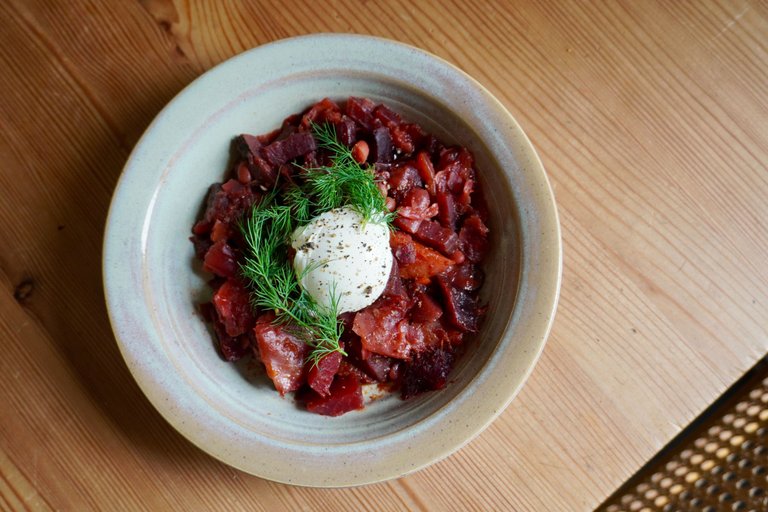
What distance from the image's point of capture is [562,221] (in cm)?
265

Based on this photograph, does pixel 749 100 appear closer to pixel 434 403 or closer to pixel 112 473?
pixel 434 403

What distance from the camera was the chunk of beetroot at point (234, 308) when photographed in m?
2.30

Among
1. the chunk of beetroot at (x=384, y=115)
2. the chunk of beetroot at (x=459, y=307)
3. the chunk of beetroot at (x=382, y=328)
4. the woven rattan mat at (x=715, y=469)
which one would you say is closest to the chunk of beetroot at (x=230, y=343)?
the chunk of beetroot at (x=382, y=328)

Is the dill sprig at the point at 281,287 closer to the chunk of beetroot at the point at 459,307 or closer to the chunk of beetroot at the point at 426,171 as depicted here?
the chunk of beetroot at the point at 459,307

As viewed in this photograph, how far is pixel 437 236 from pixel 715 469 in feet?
5.36

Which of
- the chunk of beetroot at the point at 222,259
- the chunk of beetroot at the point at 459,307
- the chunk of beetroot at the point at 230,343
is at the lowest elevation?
the chunk of beetroot at the point at 230,343

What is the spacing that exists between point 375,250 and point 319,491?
3.71ft

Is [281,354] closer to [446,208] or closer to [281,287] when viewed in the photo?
[281,287]

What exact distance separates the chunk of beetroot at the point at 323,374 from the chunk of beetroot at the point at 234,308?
1.00ft

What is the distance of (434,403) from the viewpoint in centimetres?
227

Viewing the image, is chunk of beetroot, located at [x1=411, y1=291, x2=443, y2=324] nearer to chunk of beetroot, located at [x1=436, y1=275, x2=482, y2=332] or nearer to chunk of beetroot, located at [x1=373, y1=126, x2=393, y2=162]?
chunk of beetroot, located at [x1=436, y1=275, x2=482, y2=332]

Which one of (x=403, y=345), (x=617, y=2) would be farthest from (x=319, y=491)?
(x=617, y=2)

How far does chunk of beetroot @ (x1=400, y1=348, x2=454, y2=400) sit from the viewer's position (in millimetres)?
2285

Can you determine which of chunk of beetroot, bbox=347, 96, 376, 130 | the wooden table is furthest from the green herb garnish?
the wooden table
